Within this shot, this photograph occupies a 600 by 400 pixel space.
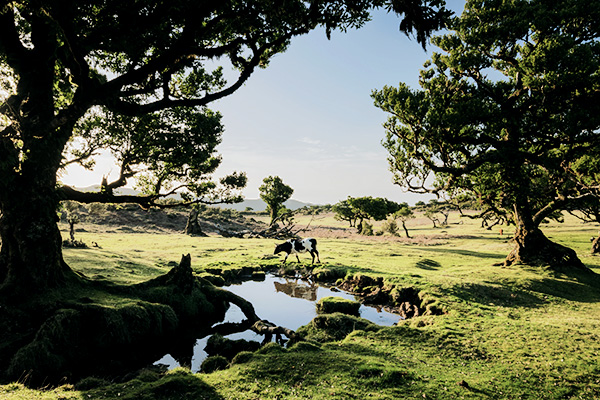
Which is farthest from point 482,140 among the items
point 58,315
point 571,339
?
point 58,315

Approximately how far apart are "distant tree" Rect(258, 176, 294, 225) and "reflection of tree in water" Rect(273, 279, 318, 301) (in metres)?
65.7

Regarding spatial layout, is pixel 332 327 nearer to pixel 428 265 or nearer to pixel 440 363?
pixel 440 363

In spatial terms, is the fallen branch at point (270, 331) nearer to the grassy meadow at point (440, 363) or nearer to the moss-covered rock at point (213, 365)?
the grassy meadow at point (440, 363)

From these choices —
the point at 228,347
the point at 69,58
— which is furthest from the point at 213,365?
the point at 69,58

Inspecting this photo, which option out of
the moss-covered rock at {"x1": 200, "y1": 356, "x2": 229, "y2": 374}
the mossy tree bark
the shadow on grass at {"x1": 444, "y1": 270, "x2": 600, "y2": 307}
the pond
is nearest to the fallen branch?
the pond

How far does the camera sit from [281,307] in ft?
60.2

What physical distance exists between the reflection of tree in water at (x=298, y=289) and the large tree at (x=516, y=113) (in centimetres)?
1228

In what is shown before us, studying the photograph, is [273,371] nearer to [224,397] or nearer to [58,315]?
[224,397]

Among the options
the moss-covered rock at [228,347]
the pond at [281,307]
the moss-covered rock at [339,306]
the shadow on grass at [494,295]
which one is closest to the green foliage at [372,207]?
the pond at [281,307]

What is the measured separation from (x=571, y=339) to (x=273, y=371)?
36.5ft

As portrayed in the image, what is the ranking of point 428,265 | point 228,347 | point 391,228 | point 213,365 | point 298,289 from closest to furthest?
point 213,365, point 228,347, point 298,289, point 428,265, point 391,228

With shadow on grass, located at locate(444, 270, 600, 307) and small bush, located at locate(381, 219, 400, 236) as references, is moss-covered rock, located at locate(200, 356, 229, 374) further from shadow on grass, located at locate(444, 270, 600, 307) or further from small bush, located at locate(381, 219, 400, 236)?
small bush, located at locate(381, 219, 400, 236)

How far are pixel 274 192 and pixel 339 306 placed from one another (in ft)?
246

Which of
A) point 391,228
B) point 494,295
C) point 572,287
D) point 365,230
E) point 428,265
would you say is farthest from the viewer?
point 365,230
